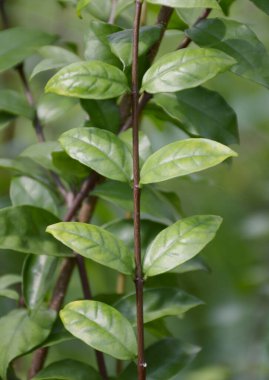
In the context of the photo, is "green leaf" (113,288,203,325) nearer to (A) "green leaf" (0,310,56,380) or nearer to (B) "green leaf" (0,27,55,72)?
(A) "green leaf" (0,310,56,380)

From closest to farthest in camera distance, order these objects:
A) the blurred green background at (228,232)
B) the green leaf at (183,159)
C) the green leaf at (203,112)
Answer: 1. the green leaf at (183,159)
2. the green leaf at (203,112)
3. the blurred green background at (228,232)

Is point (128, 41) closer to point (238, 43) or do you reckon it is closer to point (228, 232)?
point (238, 43)

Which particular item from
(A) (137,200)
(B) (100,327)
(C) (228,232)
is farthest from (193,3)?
(C) (228,232)

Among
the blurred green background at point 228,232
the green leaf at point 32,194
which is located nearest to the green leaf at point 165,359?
the green leaf at point 32,194

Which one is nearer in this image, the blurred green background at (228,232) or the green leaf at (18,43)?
the green leaf at (18,43)

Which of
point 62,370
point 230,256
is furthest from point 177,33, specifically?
point 230,256

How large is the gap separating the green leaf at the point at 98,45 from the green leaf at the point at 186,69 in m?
0.06

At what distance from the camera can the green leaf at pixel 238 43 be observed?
62 centimetres

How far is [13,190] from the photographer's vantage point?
74 centimetres

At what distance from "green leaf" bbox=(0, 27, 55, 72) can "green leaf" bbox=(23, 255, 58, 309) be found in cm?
19

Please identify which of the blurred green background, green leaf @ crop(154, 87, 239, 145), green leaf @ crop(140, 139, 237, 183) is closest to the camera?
green leaf @ crop(140, 139, 237, 183)

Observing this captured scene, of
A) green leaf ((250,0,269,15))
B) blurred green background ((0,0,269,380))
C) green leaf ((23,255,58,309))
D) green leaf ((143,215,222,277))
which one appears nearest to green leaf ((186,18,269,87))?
green leaf ((250,0,269,15))

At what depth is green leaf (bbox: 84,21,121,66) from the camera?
0.63 meters

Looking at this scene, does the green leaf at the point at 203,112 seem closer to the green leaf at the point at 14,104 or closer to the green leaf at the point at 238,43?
the green leaf at the point at 238,43
